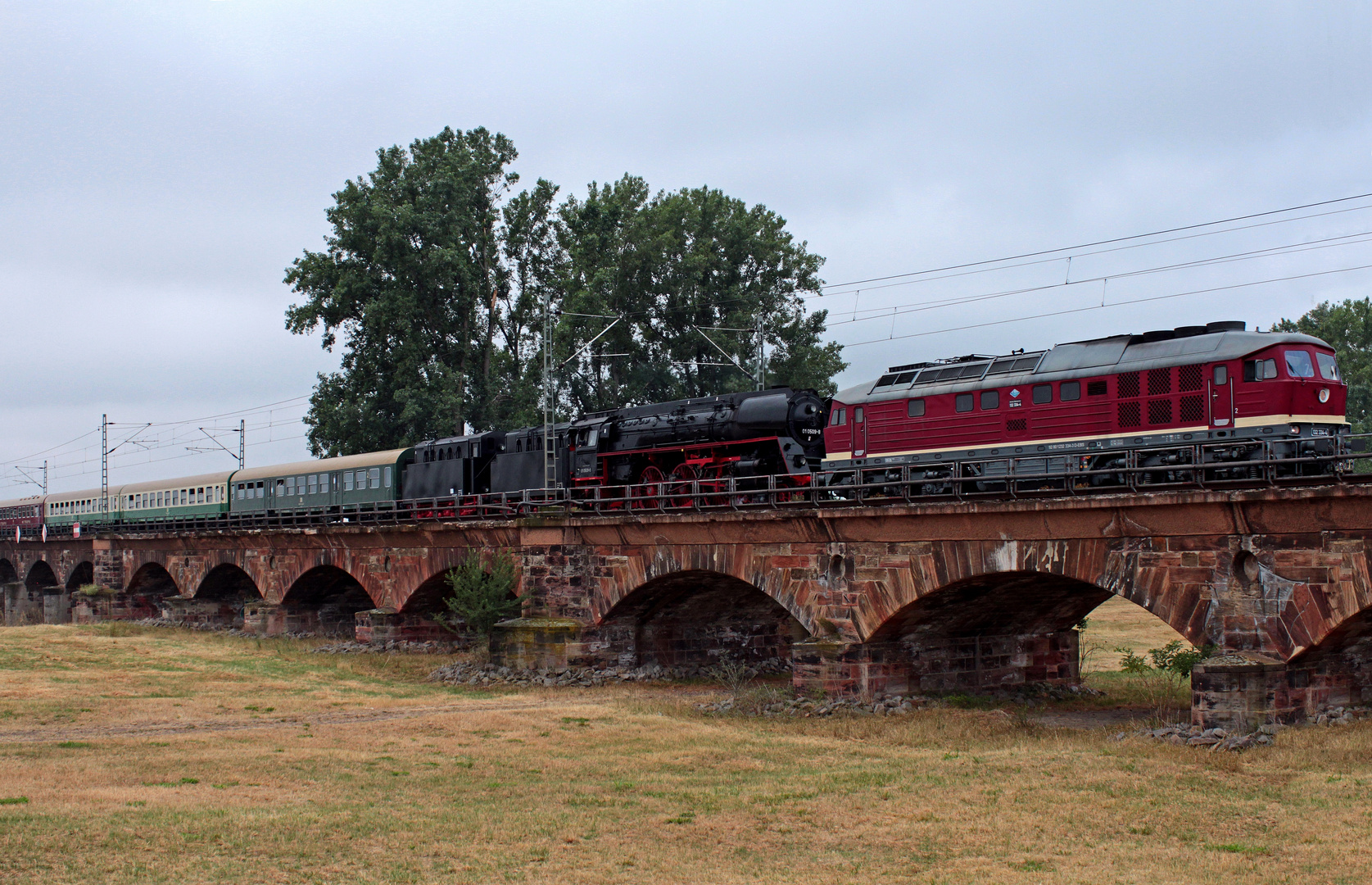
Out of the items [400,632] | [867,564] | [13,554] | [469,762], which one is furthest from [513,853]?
[13,554]

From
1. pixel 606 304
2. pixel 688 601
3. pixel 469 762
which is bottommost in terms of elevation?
pixel 469 762

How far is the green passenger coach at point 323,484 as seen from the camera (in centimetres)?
5034

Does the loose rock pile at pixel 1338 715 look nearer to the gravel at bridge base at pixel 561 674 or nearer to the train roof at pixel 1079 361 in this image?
the train roof at pixel 1079 361

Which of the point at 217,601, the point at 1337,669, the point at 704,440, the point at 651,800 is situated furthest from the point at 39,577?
the point at 1337,669

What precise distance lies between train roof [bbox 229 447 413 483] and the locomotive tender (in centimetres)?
646

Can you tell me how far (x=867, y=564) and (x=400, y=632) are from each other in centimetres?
2259

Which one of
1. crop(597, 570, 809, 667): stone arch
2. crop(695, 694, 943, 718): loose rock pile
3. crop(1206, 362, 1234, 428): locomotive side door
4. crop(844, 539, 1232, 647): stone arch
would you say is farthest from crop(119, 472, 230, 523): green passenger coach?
crop(1206, 362, 1234, 428): locomotive side door

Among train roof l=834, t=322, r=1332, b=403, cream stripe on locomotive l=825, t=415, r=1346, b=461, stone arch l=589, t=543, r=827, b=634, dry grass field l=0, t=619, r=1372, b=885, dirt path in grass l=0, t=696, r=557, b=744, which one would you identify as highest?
train roof l=834, t=322, r=1332, b=403

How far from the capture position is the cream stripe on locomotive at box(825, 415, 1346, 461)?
21906 millimetres

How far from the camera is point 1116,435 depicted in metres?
24.4

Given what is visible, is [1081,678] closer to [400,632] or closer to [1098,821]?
[1098,821]

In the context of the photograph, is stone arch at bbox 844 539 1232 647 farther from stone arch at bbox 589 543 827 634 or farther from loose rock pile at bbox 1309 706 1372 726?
loose rock pile at bbox 1309 706 1372 726

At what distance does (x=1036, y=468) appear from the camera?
26.0 meters

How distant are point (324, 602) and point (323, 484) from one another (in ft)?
18.7
